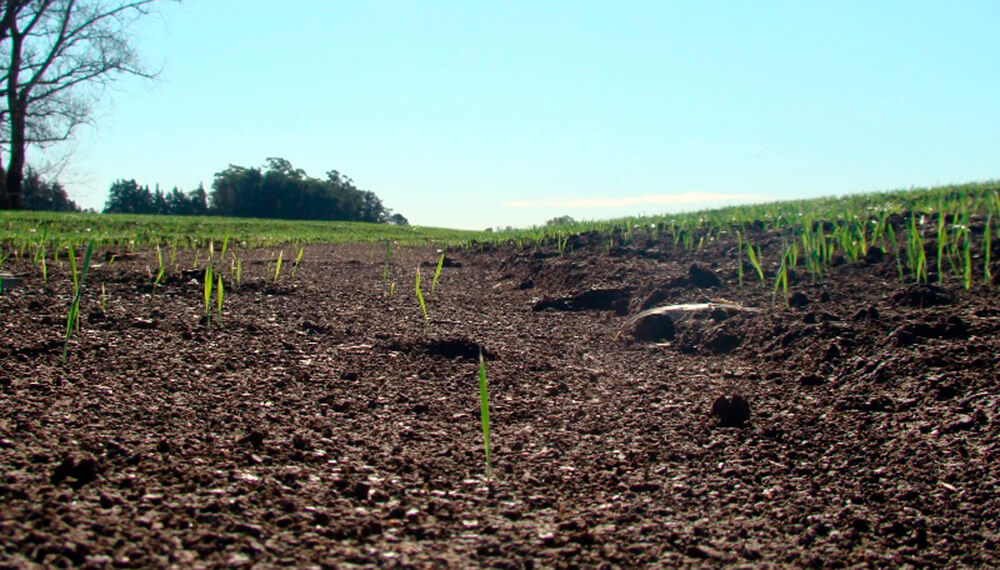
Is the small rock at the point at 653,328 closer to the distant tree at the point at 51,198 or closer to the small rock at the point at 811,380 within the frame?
the small rock at the point at 811,380

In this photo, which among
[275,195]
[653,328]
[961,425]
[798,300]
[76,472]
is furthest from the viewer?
[275,195]

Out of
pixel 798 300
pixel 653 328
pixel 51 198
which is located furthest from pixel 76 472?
pixel 51 198

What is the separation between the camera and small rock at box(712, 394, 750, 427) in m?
2.01

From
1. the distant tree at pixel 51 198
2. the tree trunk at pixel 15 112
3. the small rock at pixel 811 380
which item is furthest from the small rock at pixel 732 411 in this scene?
the distant tree at pixel 51 198

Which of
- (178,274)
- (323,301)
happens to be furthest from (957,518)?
(178,274)

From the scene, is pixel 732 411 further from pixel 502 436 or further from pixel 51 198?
pixel 51 198

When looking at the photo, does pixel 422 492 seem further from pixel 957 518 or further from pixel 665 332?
pixel 665 332

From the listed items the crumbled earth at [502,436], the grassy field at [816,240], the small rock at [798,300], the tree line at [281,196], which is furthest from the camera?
the tree line at [281,196]

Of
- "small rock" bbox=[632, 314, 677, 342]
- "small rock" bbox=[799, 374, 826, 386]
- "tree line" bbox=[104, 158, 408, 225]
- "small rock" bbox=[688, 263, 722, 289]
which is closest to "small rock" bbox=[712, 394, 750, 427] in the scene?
"small rock" bbox=[799, 374, 826, 386]

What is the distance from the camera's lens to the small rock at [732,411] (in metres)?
2.01

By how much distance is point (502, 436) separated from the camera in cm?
190

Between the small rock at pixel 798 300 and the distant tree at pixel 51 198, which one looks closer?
the small rock at pixel 798 300

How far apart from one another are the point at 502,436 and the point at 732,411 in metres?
0.66

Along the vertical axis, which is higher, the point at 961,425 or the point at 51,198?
the point at 51,198
